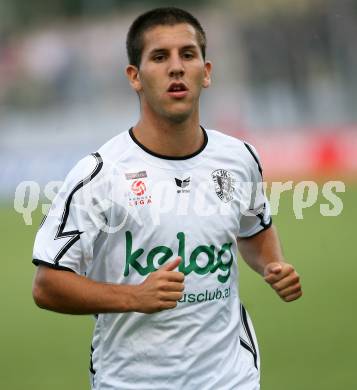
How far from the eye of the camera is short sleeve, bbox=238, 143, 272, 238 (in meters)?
4.85

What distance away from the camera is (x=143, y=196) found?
14.5 feet

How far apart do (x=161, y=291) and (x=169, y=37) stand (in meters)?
1.17

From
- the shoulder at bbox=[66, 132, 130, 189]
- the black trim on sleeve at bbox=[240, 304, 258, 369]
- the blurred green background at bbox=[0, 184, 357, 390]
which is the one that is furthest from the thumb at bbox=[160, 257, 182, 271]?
the blurred green background at bbox=[0, 184, 357, 390]

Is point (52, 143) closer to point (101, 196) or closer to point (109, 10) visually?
point (109, 10)

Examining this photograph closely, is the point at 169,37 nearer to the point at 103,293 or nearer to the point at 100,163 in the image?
the point at 100,163

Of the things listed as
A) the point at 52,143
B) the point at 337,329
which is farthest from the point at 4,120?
the point at 337,329

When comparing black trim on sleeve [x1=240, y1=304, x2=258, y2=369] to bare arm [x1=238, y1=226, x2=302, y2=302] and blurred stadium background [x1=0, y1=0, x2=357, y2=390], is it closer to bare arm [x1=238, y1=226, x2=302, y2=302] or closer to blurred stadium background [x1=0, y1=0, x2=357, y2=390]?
bare arm [x1=238, y1=226, x2=302, y2=302]

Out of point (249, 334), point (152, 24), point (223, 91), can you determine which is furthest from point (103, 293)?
point (223, 91)

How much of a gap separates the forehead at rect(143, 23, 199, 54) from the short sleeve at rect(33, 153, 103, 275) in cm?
63

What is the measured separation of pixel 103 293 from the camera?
13.8 feet

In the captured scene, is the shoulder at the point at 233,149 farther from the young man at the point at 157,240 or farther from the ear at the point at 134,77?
the ear at the point at 134,77

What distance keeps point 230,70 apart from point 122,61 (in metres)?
2.53

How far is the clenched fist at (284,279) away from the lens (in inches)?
179

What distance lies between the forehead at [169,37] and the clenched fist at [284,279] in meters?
1.07
